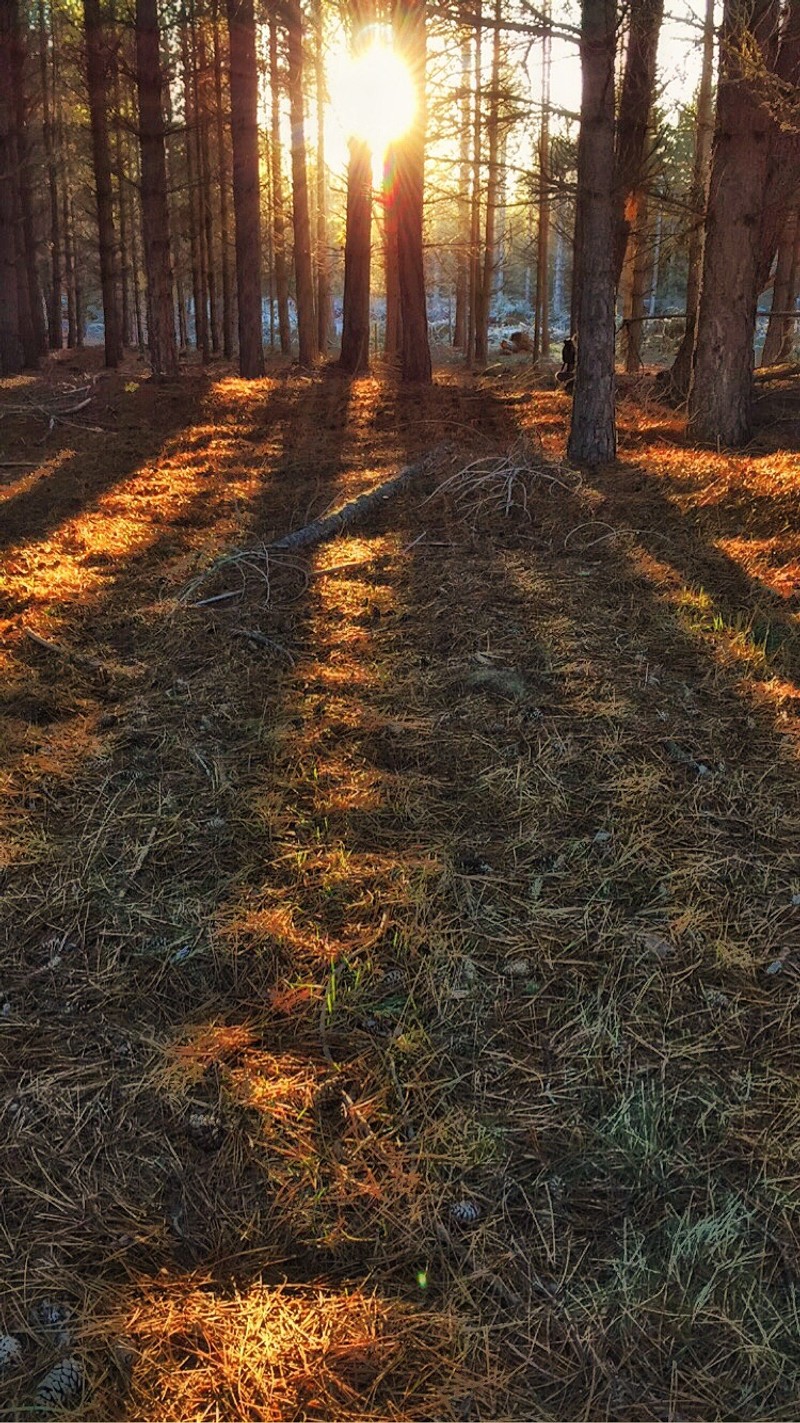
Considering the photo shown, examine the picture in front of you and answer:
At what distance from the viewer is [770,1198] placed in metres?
1.79

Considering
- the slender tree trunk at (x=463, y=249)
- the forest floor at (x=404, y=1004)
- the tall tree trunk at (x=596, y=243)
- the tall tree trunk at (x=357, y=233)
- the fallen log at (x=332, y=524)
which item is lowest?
the forest floor at (x=404, y=1004)

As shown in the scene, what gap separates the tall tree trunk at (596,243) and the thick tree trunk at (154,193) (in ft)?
29.9

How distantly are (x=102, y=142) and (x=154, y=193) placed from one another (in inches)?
159

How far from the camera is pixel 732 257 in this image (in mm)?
7918

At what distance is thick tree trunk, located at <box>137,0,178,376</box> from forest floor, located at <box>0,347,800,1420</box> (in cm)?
1170

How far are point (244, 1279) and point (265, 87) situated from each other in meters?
29.1

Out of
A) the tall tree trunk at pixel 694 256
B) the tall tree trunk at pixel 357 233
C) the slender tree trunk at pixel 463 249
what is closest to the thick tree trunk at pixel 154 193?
the tall tree trunk at pixel 357 233

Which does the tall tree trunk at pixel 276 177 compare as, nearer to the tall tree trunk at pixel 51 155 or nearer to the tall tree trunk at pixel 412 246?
the tall tree trunk at pixel 51 155

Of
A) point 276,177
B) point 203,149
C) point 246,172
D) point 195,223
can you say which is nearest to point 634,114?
point 246,172

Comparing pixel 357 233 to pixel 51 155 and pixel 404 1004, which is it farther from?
pixel 404 1004

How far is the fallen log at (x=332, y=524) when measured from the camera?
5.31 metres

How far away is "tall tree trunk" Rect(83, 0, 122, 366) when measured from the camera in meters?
15.3

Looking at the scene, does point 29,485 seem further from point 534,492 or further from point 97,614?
point 534,492

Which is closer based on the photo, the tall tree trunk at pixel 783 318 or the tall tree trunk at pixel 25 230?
the tall tree trunk at pixel 25 230
